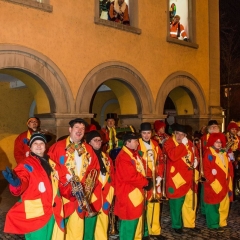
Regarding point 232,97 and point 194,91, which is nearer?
point 194,91

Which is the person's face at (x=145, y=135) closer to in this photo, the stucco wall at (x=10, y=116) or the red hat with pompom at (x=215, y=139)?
the red hat with pompom at (x=215, y=139)

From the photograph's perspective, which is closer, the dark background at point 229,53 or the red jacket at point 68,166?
the red jacket at point 68,166

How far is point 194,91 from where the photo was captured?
1176 cm

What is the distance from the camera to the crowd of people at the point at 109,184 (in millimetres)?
4230

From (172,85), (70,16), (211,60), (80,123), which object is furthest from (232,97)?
(80,123)

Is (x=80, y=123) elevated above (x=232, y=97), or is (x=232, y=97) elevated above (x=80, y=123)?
(x=232, y=97)

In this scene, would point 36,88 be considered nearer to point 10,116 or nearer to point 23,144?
point 23,144

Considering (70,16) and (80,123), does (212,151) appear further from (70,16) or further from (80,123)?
(70,16)

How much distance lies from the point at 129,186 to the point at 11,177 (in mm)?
2158

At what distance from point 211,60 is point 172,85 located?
2.51 metres

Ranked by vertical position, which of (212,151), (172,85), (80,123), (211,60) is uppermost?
(211,60)

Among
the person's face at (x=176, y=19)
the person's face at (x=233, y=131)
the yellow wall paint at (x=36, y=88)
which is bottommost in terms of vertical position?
the person's face at (x=233, y=131)

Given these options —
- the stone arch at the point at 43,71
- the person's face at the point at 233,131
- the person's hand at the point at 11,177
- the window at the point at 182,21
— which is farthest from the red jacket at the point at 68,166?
the window at the point at 182,21

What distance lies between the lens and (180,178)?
636cm
